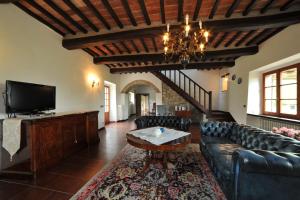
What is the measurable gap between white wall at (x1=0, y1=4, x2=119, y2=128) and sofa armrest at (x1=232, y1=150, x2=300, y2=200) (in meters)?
3.73

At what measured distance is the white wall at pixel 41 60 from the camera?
8.57ft

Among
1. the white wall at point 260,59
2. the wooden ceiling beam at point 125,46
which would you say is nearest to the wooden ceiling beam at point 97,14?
the wooden ceiling beam at point 125,46

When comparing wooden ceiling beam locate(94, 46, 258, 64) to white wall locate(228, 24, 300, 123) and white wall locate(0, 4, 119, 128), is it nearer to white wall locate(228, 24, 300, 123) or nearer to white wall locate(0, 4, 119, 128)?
white wall locate(228, 24, 300, 123)

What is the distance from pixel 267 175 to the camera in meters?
1.35

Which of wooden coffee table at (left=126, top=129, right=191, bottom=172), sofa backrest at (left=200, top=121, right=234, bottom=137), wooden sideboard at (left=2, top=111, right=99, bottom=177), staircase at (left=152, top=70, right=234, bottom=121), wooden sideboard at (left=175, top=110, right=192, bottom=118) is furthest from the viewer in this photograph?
wooden sideboard at (left=175, top=110, right=192, bottom=118)

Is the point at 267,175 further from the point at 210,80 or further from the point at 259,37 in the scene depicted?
the point at 210,80

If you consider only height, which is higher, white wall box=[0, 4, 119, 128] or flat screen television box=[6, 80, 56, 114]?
white wall box=[0, 4, 119, 128]

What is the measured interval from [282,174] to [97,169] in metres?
2.61

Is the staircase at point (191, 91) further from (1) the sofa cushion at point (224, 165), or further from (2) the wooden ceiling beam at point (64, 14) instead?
(1) the sofa cushion at point (224, 165)

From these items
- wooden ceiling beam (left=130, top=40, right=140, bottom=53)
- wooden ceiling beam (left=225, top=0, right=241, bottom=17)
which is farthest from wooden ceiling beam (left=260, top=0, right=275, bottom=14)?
wooden ceiling beam (left=130, top=40, right=140, bottom=53)

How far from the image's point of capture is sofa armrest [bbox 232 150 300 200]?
1307 mm

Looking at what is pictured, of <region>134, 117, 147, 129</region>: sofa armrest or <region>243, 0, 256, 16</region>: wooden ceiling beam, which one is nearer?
<region>243, 0, 256, 16</region>: wooden ceiling beam

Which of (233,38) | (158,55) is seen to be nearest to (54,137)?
(158,55)

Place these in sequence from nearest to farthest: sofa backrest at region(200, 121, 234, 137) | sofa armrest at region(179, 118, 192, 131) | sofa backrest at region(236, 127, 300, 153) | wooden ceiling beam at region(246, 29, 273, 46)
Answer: sofa backrest at region(236, 127, 300, 153), sofa backrest at region(200, 121, 234, 137), wooden ceiling beam at region(246, 29, 273, 46), sofa armrest at region(179, 118, 192, 131)
